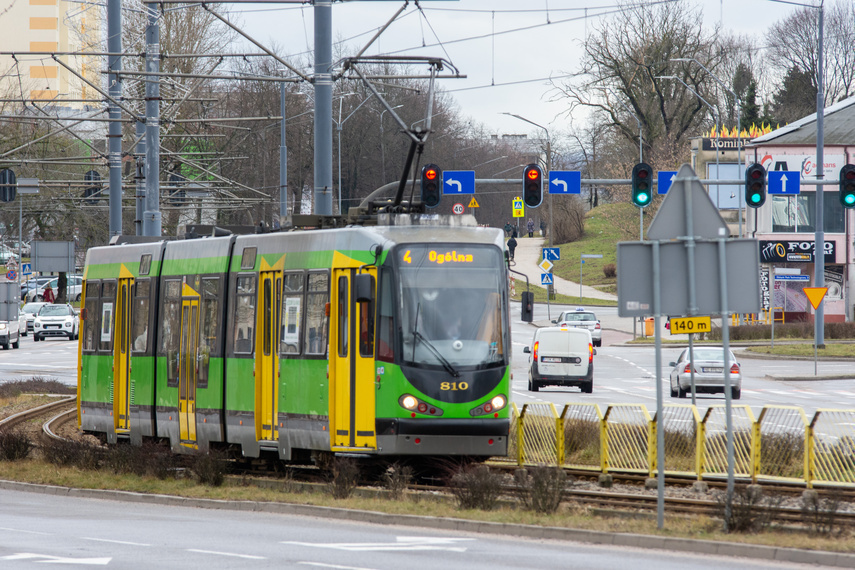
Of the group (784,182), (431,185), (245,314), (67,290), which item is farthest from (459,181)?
(67,290)

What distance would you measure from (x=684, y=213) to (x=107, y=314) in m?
12.6

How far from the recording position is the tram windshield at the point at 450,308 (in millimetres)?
15016

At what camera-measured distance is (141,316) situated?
20234mm

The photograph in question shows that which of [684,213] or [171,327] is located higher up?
[684,213]

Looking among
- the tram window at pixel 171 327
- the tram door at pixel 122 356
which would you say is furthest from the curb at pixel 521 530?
the tram door at pixel 122 356

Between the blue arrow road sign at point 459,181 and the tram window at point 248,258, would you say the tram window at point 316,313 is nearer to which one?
the tram window at point 248,258

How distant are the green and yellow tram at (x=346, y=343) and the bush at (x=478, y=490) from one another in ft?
5.37

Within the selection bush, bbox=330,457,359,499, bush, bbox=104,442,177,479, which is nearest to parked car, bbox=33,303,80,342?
bush, bbox=104,442,177,479

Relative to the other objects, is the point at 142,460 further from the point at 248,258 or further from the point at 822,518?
the point at 822,518

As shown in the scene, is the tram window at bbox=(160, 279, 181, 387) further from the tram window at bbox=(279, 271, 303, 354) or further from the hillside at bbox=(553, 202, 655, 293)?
the hillside at bbox=(553, 202, 655, 293)

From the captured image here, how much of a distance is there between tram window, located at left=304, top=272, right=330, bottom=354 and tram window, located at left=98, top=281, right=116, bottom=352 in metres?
6.36

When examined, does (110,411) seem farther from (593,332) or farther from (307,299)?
(593,332)

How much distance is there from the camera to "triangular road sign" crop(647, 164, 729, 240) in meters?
11.3

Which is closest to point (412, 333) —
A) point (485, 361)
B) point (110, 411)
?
point (485, 361)
